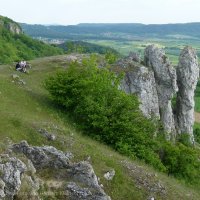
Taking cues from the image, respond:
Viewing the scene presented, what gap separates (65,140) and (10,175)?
37.6 ft

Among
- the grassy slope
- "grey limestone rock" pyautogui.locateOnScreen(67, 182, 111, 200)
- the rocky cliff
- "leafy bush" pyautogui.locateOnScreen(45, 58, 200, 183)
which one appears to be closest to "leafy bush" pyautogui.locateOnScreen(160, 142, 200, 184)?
"leafy bush" pyautogui.locateOnScreen(45, 58, 200, 183)

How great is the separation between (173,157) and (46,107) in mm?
12340

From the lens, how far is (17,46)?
566 ft

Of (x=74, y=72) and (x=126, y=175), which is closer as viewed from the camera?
(x=126, y=175)

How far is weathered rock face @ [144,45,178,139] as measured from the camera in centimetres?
5788

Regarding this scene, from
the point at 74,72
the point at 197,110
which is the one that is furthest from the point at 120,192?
the point at 197,110

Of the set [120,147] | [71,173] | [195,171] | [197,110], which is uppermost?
[71,173]

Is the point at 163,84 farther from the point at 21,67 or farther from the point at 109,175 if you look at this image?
the point at 109,175

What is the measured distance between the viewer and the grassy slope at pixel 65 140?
25109mm

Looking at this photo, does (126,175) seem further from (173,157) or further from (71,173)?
(173,157)

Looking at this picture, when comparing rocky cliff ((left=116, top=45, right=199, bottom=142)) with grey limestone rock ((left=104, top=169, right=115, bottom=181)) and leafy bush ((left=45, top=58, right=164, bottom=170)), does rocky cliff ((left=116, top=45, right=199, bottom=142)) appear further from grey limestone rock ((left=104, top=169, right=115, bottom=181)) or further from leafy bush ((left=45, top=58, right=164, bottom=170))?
grey limestone rock ((left=104, top=169, right=115, bottom=181))

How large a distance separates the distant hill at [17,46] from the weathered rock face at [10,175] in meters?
127

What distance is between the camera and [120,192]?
2425 centimetres

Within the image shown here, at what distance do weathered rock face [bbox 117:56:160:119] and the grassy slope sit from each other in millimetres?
13781
